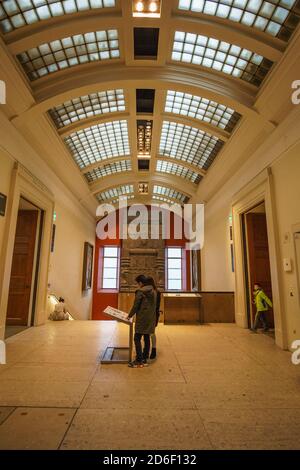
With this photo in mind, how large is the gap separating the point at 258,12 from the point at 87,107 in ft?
15.4

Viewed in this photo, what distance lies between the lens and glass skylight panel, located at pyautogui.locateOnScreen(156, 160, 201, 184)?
11.7 metres

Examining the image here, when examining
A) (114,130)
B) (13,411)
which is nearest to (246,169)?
(114,130)

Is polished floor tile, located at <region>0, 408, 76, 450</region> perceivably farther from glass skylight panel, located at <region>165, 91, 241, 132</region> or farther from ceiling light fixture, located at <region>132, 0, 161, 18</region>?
glass skylight panel, located at <region>165, 91, 241, 132</region>

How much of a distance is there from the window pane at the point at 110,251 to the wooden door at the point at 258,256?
33.1 feet

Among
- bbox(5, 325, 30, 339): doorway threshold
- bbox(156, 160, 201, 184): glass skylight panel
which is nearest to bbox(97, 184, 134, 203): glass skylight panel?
bbox(156, 160, 201, 184): glass skylight panel

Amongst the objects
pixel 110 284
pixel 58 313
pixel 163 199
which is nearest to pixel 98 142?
Result: pixel 58 313

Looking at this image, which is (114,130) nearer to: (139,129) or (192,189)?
(139,129)

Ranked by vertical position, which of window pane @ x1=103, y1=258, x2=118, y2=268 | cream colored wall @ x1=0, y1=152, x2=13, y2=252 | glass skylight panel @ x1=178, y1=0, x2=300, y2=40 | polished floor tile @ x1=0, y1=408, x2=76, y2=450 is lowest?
polished floor tile @ x1=0, y1=408, x2=76, y2=450

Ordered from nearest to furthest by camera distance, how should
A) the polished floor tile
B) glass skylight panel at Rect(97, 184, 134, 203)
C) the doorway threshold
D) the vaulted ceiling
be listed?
1. the polished floor tile
2. the vaulted ceiling
3. the doorway threshold
4. glass skylight panel at Rect(97, 184, 134, 203)

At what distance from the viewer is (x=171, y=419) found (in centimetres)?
255

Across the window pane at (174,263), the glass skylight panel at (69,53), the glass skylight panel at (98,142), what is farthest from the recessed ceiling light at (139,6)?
the window pane at (174,263)

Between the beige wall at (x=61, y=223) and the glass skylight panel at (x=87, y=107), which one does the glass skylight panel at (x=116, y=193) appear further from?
the glass skylight panel at (x=87, y=107)

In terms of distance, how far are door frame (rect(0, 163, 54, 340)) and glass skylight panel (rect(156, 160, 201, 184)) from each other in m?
5.42

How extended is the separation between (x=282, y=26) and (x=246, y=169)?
3626 mm
